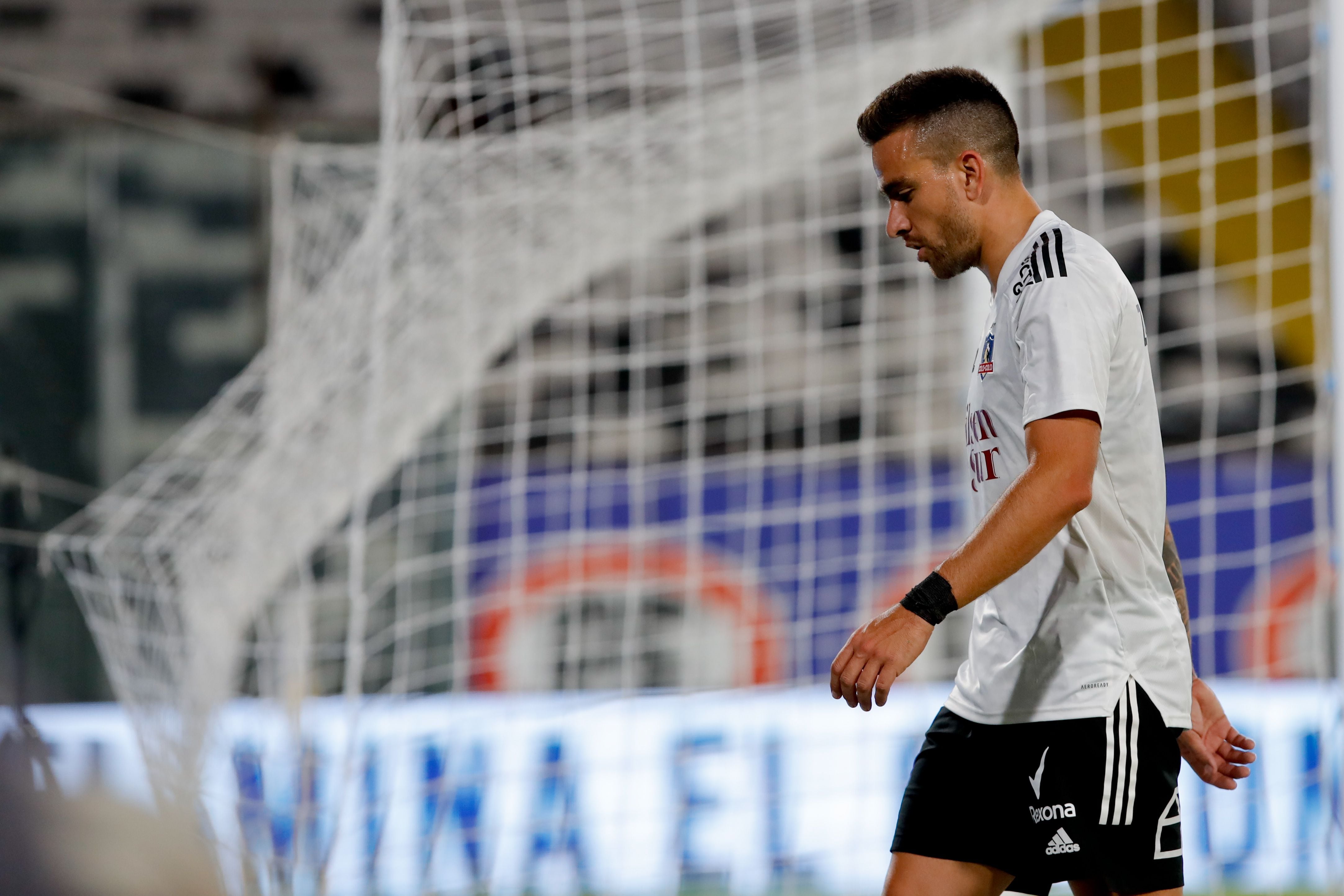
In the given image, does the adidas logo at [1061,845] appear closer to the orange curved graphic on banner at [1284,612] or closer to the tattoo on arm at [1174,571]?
the tattoo on arm at [1174,571]

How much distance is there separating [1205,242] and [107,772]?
14.2 feet

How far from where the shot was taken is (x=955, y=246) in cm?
122

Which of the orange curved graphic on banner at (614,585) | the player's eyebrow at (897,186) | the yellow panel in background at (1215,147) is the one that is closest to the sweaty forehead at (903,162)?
the player's eyebrow at (897,186)

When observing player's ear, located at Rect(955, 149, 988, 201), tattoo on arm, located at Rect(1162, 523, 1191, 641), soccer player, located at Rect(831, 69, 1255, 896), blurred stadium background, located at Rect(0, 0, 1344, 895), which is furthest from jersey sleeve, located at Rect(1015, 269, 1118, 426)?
blurred stadium background, located at Rect(0, 0, 1344, 895)

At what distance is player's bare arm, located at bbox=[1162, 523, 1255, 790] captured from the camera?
1267 mm

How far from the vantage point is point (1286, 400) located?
17.2 ft

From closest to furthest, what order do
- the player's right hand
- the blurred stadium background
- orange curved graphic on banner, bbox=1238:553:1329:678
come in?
the player's right hand
the blurred stadium background
orange curved graphic on banner, bbox=1238:553:1329:678

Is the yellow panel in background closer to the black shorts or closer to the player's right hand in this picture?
the black shorts

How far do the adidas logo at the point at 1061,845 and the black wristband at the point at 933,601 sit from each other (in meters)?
0.27

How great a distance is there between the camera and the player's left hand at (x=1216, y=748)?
4.16ft

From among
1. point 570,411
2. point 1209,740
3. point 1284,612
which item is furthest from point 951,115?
point 570,411

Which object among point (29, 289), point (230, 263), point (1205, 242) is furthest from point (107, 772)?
point (1205, 242)

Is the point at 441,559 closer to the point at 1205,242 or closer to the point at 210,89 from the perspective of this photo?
the point at 210,89

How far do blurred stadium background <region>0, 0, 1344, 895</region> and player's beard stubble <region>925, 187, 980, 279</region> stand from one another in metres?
1.38
